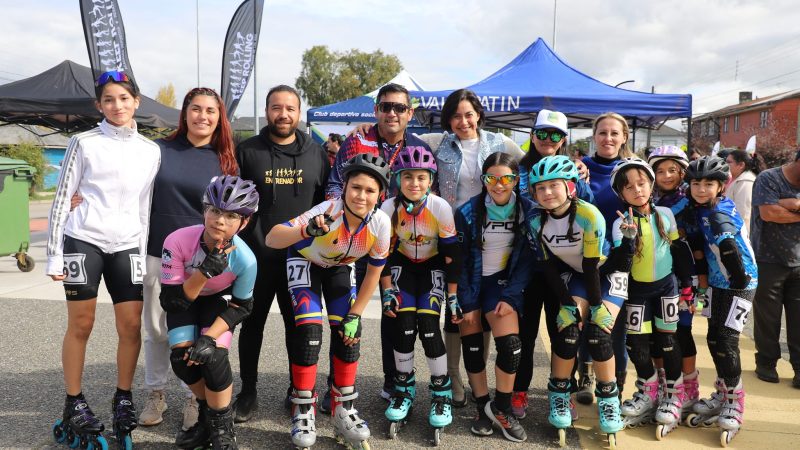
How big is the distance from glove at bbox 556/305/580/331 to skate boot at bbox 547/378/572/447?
40cm

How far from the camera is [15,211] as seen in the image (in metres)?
8.93

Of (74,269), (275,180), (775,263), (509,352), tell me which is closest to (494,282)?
(509,352)

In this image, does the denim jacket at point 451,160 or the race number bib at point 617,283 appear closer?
the race number bib at point 617,283

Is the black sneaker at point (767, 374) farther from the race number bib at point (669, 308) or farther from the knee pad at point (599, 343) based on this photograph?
the knee pad at point (599, 343)

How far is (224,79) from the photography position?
41.6ft

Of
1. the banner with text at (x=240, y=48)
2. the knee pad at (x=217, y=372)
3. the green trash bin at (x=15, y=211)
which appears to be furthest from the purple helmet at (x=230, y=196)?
the banner with text at (x=240, y=48)

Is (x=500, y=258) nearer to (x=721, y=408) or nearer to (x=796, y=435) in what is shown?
(x=721, y=408)

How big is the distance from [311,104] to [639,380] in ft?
139

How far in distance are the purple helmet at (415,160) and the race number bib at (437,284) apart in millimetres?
715

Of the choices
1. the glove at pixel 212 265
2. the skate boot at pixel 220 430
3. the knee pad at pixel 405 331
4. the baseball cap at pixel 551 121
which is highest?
the baseball cap at pixel 551 121

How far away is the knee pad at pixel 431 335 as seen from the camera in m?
3.61

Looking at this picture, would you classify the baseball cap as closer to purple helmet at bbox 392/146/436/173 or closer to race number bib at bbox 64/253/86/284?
purple helmet at bbox 392/146/436/173

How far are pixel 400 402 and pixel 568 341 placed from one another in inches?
47.6

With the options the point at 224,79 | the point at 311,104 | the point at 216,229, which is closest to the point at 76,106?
the point at 224,79
